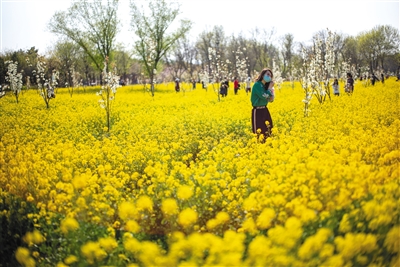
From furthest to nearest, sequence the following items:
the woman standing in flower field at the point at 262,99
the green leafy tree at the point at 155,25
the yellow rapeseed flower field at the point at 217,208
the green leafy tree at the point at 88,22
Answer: the green leafy tree at the point at 155,25 → the green leafy tree at the point at 88,22 → the woman standing in flower field at the point at 262,99 → the yellow rapeseed flower field at the point at 217,208

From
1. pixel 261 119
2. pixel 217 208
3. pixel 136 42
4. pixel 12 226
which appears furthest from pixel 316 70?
pixel 136 42

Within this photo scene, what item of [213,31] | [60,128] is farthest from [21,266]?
[213,31]

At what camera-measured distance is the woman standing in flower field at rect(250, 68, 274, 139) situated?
25.4ft

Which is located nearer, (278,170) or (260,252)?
(260,252)

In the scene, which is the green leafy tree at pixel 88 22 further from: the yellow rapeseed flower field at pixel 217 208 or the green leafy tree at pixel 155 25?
the yellow rapeseed flower field at pixel 217 208

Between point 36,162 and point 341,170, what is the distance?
476 cm

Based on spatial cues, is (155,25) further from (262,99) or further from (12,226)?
(12,226)

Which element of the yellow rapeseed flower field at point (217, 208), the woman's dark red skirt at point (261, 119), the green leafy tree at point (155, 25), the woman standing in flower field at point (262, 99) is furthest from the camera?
the green leafy tree at point (155, 25)

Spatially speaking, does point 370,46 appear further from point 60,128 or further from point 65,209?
point 65,209

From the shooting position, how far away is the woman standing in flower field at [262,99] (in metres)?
7.75

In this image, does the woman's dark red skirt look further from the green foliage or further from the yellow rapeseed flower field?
the green foliage

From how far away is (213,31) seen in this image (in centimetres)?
5284

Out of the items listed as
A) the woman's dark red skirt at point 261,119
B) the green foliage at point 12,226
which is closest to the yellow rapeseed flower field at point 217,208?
the green foliage at point 12,226

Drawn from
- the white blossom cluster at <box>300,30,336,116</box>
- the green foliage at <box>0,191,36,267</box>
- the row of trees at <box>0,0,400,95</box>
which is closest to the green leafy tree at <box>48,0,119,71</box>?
the row of trees at <box>0,0,400,95</box>
